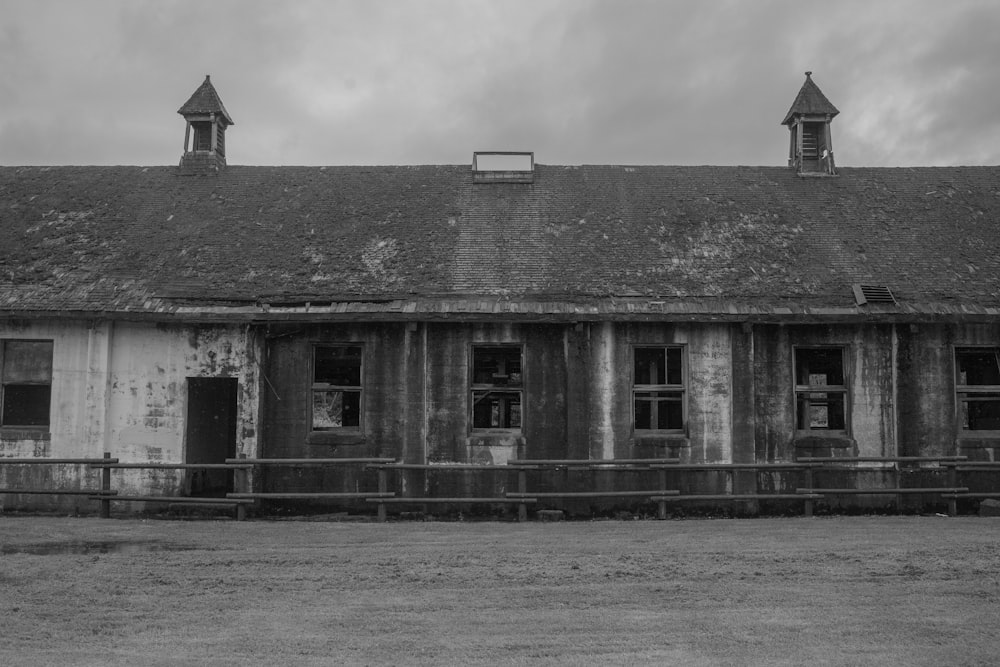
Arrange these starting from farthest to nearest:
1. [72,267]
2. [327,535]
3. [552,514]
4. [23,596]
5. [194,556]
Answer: [72,267]
[552,514]
[327,535]
[194,556]
[23,596]

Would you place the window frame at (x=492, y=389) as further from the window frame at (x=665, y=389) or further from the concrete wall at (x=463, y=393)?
the window frame at (x=665, y=389)

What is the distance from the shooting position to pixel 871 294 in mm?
16297

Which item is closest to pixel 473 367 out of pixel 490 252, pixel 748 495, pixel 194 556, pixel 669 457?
pixel 490 252

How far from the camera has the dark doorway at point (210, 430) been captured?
17281mm

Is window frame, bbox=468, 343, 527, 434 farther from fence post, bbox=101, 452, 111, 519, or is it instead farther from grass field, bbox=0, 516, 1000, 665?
fence post, bbox=101, 452, 111, 519

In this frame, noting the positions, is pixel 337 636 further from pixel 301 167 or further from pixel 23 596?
pixel 301 167

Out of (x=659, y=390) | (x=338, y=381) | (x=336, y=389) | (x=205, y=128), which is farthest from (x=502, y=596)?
(x=205, y=128)

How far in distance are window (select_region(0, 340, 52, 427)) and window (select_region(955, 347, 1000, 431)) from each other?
16.8 metres

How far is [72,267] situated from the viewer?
17297mm

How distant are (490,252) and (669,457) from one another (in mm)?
5293

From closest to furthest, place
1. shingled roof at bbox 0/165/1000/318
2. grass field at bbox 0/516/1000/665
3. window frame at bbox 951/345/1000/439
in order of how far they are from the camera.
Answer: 1. grass field at bbox 0/516/1000/665
2. shingled roof at bbox 0/165/1000/318
3. window frame at bbox 951/345/1000/439

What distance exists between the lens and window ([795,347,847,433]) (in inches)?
650

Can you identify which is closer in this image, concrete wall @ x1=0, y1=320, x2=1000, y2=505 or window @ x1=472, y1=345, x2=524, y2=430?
concrete wall @ x1=0, y1=320, x2=1000, y2=505

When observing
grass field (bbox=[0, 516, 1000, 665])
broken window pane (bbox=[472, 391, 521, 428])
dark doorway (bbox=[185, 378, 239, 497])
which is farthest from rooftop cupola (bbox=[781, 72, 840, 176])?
dark doorway (bbox=[185, 378, 239, 497])
